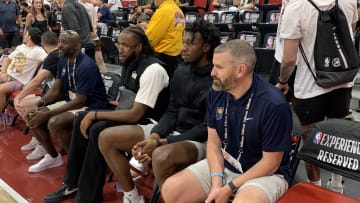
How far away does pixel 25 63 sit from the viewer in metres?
4.22

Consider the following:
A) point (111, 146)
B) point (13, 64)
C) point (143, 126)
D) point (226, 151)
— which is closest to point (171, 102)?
point (143, 126)

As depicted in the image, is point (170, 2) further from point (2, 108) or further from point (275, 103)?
point (2, 108)

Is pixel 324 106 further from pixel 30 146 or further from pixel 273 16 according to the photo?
pixel 273 16

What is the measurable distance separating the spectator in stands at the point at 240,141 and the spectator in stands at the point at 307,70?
0.39m

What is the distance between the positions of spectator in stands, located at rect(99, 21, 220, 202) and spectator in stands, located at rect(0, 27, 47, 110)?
2.14m

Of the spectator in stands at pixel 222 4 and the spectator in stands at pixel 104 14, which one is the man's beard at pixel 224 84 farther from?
the spectator in stands at pixel 104 14

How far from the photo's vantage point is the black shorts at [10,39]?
7.83 meters

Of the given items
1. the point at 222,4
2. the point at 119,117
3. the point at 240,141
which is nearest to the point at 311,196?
the point at 240,141

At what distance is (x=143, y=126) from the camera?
257 centimetres

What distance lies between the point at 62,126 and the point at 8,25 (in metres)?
5.60

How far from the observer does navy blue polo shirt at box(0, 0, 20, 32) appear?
7719mm

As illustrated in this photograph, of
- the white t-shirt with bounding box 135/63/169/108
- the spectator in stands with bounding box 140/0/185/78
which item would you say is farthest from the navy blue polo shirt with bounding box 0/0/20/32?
the white t-shirt with bounding box 135/63/169/108

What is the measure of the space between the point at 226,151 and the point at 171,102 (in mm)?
662

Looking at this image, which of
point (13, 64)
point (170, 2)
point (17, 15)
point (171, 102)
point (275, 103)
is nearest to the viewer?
point (275, 103)
